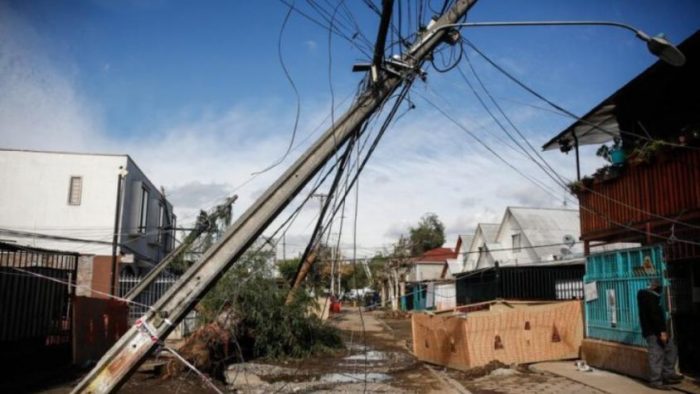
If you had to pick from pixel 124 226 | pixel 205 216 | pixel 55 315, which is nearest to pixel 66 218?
pixel 124 226

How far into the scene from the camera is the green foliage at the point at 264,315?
14.1m

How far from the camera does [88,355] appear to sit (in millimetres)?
13297

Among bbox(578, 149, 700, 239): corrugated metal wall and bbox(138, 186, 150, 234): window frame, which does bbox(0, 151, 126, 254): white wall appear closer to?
bbox(138, 186, 150, 234): window frame

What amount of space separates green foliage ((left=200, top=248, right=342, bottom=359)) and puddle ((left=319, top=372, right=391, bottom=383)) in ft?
8.80

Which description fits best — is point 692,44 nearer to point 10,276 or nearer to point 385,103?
point 385,103

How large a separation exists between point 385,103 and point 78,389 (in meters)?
5.22

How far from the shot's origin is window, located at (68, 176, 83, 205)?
843 inches

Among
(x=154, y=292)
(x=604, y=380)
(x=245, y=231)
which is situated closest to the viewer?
(x=245, y=231)

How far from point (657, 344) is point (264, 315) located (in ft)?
31.0

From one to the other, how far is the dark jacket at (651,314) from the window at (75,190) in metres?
20.5

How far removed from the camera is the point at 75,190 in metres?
21.5

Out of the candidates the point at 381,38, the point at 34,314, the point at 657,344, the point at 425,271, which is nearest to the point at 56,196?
the point at 34,314

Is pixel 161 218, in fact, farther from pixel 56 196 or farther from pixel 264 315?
pixel 264 315

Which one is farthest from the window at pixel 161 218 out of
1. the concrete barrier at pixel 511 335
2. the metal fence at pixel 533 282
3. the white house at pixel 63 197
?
the concrete barrier at pixel 511 335
